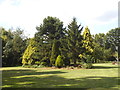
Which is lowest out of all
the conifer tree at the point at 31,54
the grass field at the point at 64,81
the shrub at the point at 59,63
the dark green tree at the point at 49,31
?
the grass field at the point at 64,81

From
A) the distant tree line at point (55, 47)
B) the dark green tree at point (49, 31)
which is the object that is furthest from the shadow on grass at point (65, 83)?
the dark green tree at point (49, 31)

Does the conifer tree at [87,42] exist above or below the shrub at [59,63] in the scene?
above

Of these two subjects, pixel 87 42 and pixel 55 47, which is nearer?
pixel 87 42

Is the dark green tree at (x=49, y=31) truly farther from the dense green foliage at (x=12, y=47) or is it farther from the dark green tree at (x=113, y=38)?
the dark green tree at (x=113, y=38)

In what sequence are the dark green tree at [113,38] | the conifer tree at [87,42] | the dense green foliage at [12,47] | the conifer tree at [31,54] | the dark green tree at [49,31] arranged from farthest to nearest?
the dark green tree at [113,38] → the dense green foliage at [12,47] → the dark green tree at [49,31] → the conifer tree at [31,54] → the conifer tree at [87,42]

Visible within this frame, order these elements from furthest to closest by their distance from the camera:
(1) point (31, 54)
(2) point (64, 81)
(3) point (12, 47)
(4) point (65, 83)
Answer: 1. (3) point (12, 47)
2. (1) point (31, 54)
3. (2) point (64, 81)
4. (4) point (65, 83)

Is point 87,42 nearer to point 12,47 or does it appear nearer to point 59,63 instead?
point 59,63

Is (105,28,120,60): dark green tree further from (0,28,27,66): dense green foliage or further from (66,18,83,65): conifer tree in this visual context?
(66,18,83,65): conifer tree

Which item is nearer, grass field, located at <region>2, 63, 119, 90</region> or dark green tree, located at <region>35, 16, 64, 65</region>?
grass field, located at <region>2, 63, 119, 90</region>

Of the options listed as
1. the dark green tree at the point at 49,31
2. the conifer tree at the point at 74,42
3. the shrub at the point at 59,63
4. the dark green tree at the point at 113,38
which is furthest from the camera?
the dark green tree at the point at 113,38

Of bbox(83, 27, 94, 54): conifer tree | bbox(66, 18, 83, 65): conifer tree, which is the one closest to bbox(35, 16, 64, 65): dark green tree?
bbox(66, 18, 83, 65): conifer tree

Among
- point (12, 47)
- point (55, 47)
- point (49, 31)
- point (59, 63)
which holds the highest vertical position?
point (49, 31)

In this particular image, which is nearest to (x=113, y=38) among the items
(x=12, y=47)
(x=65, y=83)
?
(x=12, y=47)

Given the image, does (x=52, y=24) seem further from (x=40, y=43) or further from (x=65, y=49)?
(x=65, y=49)
